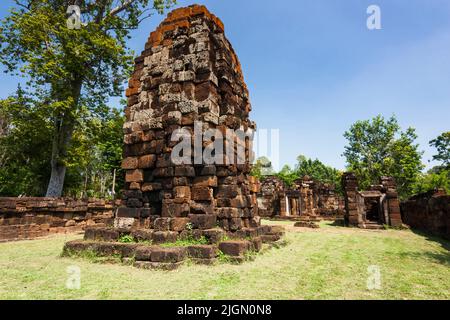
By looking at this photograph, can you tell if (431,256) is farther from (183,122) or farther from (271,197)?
(271,197)

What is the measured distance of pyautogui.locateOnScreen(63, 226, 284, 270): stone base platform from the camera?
4.32 m

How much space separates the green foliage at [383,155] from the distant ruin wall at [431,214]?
1960 cm

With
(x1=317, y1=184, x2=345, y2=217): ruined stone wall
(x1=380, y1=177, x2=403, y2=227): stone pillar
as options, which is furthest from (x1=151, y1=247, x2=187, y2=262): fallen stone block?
(x1=317, y1=184, x2=345, y2=217): ruined stone wall

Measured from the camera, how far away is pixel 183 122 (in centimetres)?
590

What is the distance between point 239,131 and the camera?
6805mm

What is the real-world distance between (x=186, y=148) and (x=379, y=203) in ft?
47.9

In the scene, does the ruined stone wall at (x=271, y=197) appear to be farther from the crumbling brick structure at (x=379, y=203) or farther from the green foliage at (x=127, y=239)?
the green foliage at (x=127, y=239)

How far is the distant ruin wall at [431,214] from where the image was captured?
31.2 ft

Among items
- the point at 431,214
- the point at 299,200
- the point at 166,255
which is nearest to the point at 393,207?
the point at 431,214

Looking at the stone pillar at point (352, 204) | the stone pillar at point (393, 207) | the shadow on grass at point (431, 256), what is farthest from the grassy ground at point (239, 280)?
the stone pillar at point (352, 204)

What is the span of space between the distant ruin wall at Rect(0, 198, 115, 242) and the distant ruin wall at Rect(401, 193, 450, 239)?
11910 millimetres

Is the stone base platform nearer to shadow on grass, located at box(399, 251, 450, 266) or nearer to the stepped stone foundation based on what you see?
the stepped stone foundation

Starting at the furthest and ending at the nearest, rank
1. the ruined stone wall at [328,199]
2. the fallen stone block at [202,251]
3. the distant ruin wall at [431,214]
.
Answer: the ruined stone wall at [328,199] → the distant ruin wall at [431,214] → the fallen stone block at [202,251]
